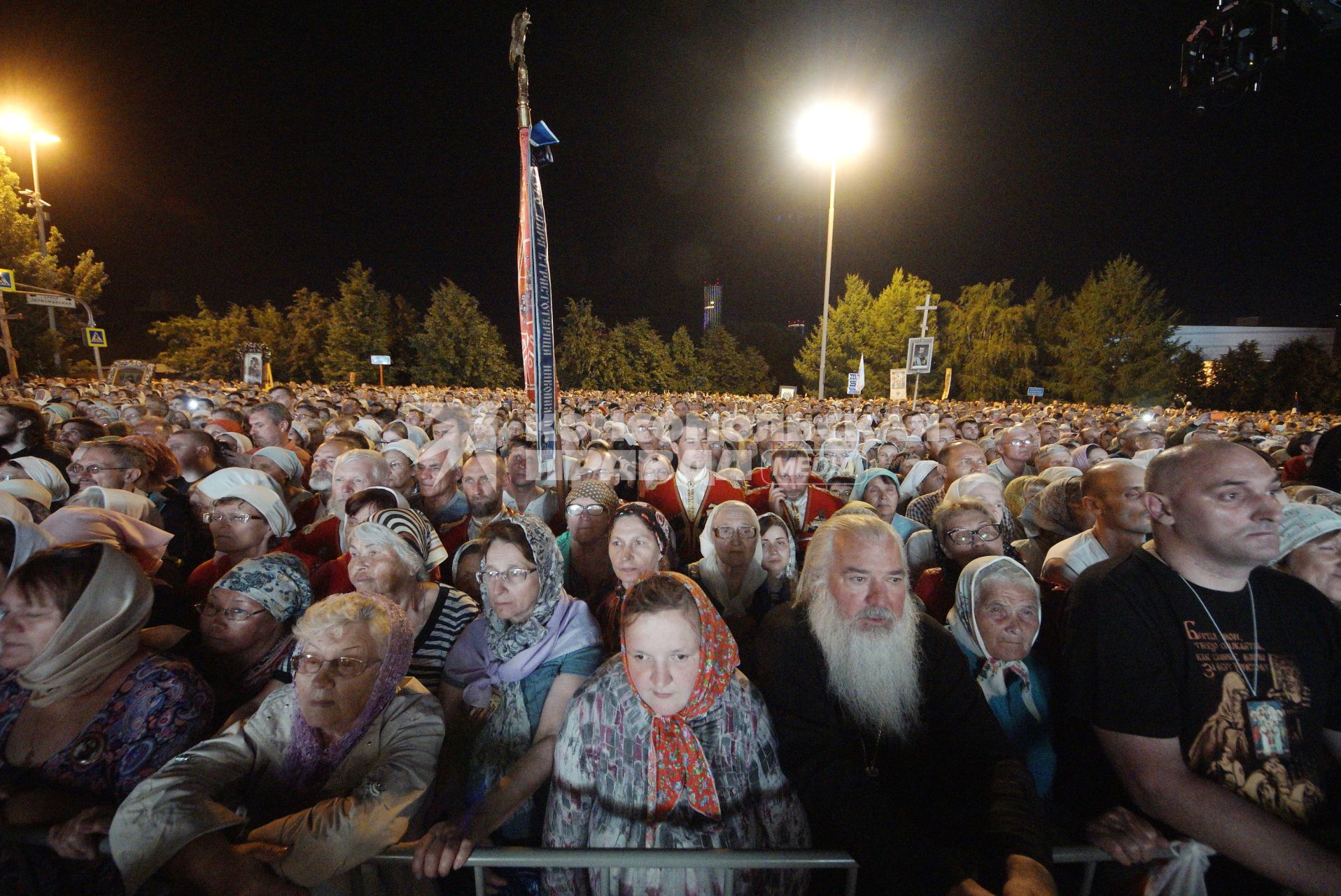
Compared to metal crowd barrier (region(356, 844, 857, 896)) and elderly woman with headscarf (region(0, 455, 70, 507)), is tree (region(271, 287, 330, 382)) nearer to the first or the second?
elderly woman with headscarf (region(0, 455, 70, 507))

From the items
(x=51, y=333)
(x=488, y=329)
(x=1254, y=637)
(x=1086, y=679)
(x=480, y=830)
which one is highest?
(x=488, y=329)

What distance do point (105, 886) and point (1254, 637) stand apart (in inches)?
157

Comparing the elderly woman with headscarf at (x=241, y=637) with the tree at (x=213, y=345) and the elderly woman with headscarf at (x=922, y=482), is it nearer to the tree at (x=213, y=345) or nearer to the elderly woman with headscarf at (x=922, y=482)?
the elderly woman with headscarf at (x=922, y=482)

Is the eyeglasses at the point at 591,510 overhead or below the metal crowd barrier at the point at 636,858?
overhead

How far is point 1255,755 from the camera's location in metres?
1.80

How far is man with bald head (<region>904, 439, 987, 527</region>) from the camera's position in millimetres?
4775

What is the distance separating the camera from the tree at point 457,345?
3859 centimetres

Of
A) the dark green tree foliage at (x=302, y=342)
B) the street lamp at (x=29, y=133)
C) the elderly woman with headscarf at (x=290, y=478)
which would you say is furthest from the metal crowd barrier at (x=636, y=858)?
the dark green tree foliage at (x=302, y=342)

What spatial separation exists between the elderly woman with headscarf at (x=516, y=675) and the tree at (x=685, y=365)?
42198 millimetres

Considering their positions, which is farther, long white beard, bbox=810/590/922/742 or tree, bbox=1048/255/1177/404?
tree, bbox=1048/255/1177/404

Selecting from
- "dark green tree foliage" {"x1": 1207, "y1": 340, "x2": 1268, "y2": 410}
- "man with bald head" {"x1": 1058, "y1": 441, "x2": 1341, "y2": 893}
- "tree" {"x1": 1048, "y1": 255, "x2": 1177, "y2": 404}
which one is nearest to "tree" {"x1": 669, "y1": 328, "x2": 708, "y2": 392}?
"tree" {"x1": 1048, "y1": 255, "x2": 1177, "y2": 404}

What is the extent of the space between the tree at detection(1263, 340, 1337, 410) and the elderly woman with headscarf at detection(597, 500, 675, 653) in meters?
53.5

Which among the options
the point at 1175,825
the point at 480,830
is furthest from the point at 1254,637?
the point at 480,830

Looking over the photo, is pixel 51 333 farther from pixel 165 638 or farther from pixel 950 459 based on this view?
pixel 950 459
